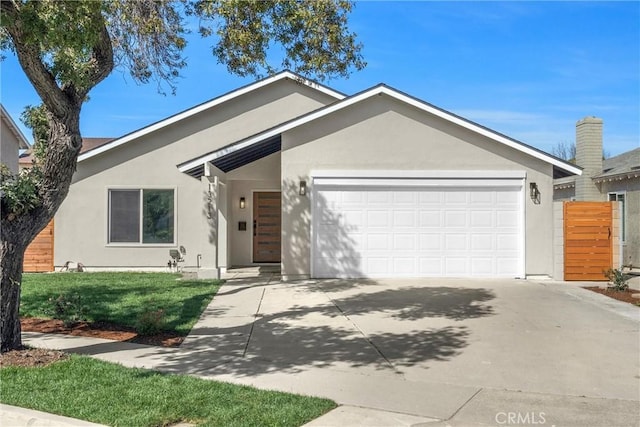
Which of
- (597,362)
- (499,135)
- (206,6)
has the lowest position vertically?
(597,362)

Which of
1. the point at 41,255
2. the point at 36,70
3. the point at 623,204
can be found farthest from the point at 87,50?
the point at 623,204

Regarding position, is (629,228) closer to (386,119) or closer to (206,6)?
(386,119)

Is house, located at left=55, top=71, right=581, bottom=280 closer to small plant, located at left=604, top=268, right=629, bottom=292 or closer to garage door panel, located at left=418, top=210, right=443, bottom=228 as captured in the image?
garage door panel, located at left=418, top=210, right=443, bottom=228

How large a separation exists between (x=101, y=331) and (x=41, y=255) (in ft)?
30.1

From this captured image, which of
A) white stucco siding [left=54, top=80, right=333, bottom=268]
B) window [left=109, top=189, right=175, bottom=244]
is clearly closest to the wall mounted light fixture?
white stucco siding [left=54, top=80, right=333, bottom=268]

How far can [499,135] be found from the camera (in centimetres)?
1333

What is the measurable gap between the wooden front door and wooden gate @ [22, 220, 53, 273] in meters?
6.14

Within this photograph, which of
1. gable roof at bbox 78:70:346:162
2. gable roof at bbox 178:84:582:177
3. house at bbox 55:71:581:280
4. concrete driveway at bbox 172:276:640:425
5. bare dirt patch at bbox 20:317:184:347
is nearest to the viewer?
concrete driveway at bbox 172:276:640:425

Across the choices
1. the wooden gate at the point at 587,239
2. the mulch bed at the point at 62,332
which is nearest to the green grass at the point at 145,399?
the mulch bed at the point at 62,332

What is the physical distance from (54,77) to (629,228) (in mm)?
17111

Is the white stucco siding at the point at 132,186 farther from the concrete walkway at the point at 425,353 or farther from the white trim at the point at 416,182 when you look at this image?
the concrete walkway at the point at 425,353

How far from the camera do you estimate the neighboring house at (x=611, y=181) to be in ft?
54.5

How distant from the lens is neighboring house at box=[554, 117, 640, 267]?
1661 centimetres

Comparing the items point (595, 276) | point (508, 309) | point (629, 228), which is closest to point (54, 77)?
point (508, 309)
